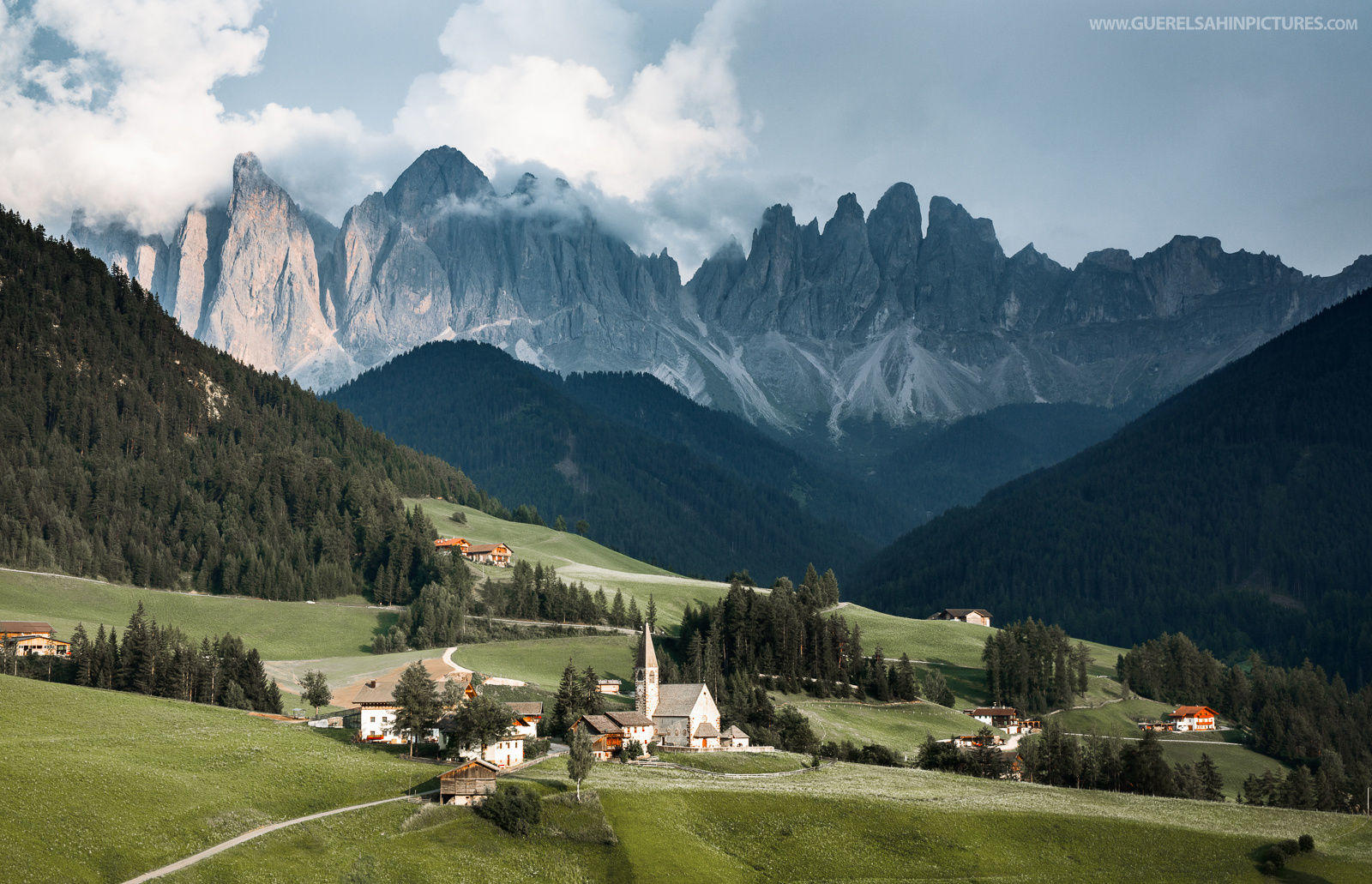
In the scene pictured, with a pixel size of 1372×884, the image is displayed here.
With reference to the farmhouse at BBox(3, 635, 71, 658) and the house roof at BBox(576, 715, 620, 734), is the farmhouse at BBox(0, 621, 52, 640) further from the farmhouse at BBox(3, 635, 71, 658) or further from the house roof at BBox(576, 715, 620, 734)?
the house roof at BBox(576, 715, 620, 734)

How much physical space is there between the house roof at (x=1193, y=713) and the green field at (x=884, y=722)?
28932 millimetres

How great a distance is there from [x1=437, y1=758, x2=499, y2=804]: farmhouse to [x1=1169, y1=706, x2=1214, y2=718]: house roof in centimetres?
10388

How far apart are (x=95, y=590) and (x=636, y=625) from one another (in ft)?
232

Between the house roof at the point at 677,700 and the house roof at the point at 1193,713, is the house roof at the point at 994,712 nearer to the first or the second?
the house roof at the point at 1193,713

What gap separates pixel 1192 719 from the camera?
14725cm

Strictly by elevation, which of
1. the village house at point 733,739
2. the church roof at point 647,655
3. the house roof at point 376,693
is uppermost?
the church roof at point 647,655

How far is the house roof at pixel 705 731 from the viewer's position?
4085 inches

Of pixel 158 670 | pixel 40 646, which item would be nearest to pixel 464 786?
pixel 158 670

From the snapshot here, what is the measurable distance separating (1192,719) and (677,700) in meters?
75.8

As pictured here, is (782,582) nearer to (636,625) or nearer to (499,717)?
(636,625)

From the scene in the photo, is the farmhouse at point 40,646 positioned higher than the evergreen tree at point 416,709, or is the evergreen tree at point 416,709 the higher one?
the farmhouse at point 40,646

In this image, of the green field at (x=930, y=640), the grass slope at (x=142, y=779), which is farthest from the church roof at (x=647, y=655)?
the green field at (x=930, y=640)

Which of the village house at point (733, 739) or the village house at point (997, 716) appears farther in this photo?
the village house at point (997, 716)

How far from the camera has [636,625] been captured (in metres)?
170
